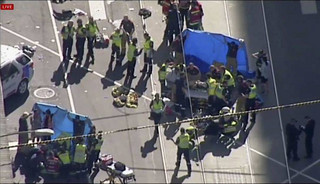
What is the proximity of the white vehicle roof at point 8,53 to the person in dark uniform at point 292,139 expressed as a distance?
9.67m

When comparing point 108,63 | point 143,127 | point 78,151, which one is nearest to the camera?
point 78,151

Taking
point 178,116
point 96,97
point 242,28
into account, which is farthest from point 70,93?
point 242,28

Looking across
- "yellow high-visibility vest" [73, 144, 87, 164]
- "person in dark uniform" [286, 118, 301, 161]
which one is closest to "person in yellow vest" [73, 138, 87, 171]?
"yellow high-visibility vest" [73, 144, 87, 164]

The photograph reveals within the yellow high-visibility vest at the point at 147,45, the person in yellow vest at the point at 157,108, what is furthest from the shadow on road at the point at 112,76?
the person in yellow vest at the point at 157,108

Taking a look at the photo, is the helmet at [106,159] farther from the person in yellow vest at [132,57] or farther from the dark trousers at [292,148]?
the dark trousers at [292,148]

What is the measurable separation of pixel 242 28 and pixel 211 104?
5.22m

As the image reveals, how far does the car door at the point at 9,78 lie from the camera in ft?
138

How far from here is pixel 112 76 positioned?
146 feet

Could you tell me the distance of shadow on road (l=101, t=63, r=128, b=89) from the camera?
44.2 metres

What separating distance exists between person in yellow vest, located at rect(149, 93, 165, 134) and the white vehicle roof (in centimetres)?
499

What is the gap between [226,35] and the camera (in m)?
45.8

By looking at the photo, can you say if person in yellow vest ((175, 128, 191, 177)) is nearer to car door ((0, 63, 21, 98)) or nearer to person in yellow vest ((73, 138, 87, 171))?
person in yellow vest ((73, 138, 87, 171))

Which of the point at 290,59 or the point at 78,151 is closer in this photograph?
the point at 78,151

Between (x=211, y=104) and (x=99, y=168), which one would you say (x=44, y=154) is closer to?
(x=99, y=168)
